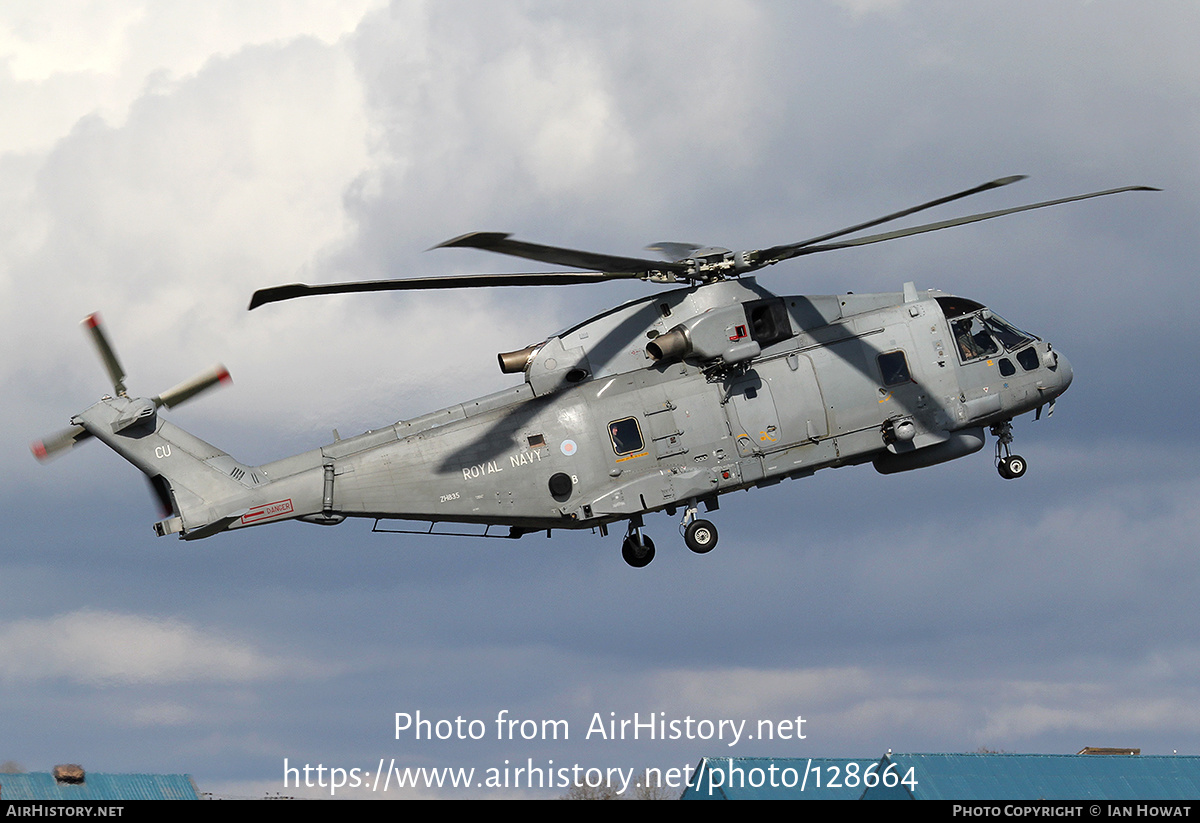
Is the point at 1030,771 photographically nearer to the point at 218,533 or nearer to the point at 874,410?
the point at 874,410

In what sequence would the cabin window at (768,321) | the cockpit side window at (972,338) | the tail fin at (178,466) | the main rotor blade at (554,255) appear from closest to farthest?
1. the main rotor blade at (554,255)
2. the tail fin at (178,466)
3. the cabin window at (768,321)
4. the cockpit side window at (972,338)

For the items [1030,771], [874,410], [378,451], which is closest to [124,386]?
[378,451]

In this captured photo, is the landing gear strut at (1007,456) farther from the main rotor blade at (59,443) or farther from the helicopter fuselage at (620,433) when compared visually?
the main rotor blade at (59,443)

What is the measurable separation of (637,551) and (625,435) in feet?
10.5

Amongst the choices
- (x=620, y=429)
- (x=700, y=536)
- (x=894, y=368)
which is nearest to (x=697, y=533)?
(x=700, y=536)

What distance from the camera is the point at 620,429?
1159 inches

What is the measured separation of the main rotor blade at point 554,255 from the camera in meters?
Result: 21.5

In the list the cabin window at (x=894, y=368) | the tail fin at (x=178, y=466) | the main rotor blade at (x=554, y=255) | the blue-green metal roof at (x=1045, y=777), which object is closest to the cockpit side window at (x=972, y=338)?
the cabin window at (x=894, y=368)

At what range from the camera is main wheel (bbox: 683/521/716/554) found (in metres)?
30.0

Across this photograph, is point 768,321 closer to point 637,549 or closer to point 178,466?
point 637,549

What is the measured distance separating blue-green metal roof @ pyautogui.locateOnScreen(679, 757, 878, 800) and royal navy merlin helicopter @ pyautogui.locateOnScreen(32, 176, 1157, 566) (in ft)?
69.2

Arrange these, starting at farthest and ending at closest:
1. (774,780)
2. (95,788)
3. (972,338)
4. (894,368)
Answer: (774,780) < (95,788) < (972,338) < (894,368)

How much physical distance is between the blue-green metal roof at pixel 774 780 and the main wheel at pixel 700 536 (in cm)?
2082
